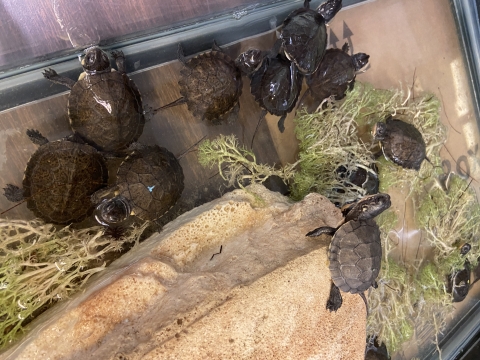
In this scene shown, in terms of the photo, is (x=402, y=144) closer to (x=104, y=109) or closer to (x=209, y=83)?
(x=209, y=83)

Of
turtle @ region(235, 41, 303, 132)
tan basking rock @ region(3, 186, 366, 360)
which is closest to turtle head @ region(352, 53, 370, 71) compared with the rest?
turtle @ region(235, 41, 303, 132)

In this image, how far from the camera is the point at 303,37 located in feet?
7.48

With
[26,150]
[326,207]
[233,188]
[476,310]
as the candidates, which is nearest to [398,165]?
[326,207]

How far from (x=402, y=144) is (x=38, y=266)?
7.69 ft

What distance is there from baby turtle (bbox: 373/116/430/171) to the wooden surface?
1.49 meters

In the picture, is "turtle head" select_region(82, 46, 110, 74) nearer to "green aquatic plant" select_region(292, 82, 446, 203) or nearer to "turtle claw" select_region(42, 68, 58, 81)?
"turtle claw" select_region(42, 68, 58, 81)

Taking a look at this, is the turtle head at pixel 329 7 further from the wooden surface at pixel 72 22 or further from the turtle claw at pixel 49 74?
the turtle claw at pixel 49 74

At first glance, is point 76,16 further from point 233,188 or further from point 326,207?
point 326,207

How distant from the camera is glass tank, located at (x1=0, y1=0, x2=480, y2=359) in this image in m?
1.95

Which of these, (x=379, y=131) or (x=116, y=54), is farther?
(x=379, y=131)

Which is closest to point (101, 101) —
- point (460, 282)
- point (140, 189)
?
point (140, 189)

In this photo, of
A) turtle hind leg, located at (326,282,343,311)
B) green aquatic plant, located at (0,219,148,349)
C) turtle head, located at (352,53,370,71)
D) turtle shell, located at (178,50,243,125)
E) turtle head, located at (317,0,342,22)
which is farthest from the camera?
turtle head, located at (352,53,370,71)

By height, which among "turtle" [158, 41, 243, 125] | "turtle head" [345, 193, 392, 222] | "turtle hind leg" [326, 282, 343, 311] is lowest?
"turtle hind leg" [326, 282, 343, 311]

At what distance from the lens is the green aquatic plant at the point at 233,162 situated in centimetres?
225
